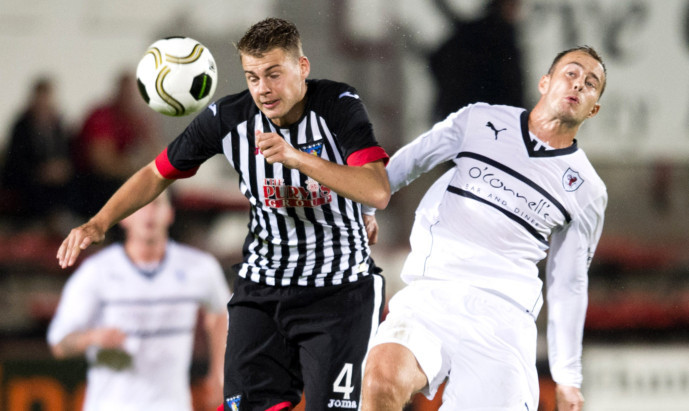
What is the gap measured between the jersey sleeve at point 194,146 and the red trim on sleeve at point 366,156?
0.54 meters

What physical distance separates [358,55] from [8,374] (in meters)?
2.90

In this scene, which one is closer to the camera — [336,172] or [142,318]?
[336,172]

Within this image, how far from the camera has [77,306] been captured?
15.4 feet

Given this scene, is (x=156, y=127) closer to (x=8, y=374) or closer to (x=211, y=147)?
(x=8, y=374)

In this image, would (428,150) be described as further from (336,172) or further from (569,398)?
(569,398)

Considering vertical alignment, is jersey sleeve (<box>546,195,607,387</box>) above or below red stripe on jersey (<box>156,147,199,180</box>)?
below

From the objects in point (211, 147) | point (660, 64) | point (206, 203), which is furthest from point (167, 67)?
point (660, 64)

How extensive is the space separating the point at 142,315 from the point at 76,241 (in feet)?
7.27

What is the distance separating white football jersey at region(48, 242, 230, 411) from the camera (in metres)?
4.64

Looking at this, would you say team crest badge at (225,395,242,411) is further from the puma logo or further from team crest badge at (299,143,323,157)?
the puma logo

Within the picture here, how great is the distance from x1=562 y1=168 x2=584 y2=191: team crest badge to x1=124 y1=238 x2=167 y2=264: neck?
270 centimetres

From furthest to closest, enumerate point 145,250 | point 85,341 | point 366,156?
point 145,250 < point 85,341 < point 366,156

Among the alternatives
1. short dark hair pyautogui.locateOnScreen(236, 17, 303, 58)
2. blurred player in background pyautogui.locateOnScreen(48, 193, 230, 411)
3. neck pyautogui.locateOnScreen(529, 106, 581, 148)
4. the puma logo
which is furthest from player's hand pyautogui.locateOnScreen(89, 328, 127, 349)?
neck pyautogui.locateOnScreen(529, 106, 581, 148)

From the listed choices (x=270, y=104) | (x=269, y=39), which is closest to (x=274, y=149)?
(x=270, y=104)
